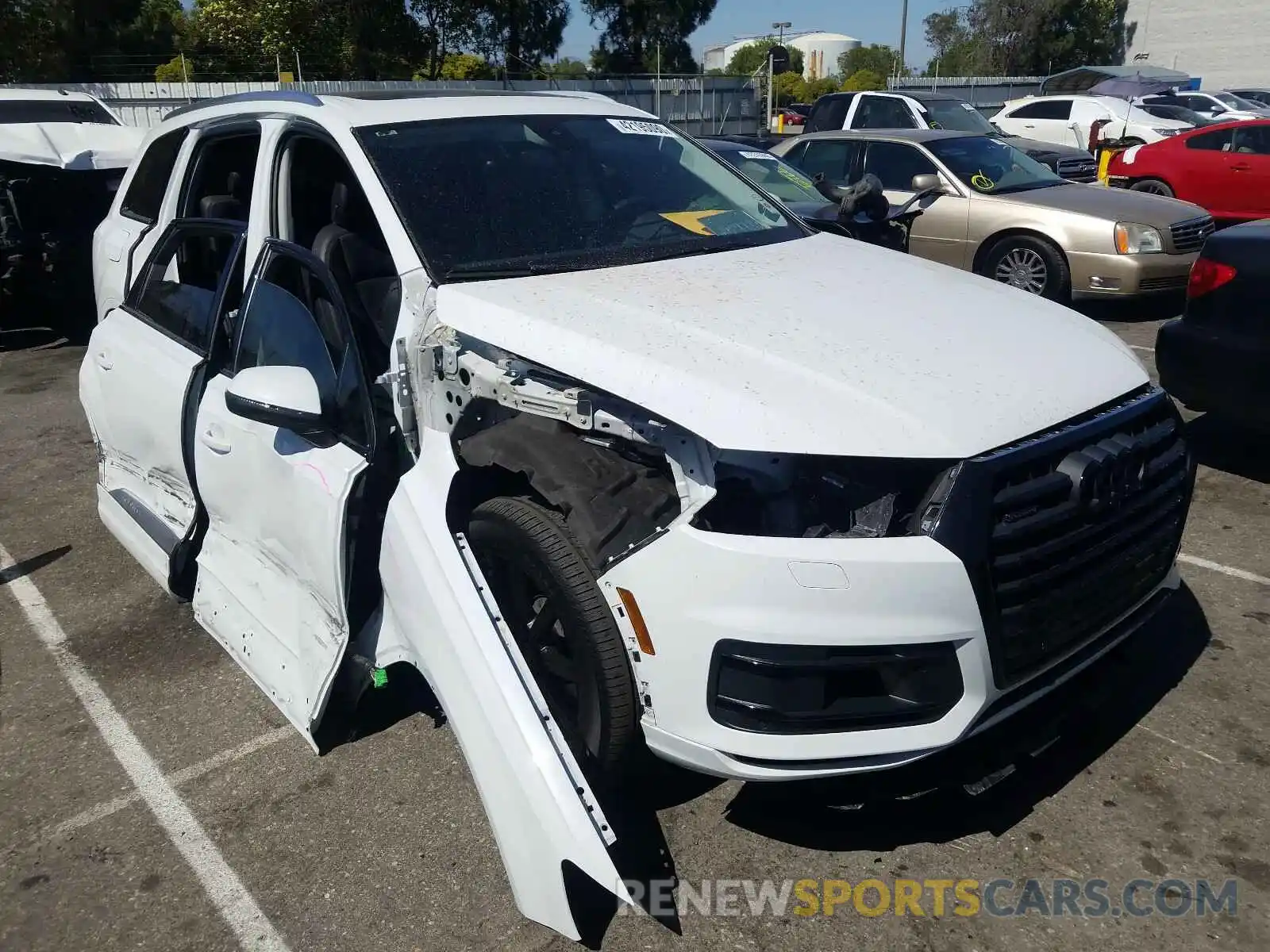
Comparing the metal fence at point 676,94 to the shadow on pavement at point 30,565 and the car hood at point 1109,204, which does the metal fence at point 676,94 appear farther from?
the shadow on pavement at point 30,565

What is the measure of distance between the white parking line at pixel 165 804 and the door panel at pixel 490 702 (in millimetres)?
672

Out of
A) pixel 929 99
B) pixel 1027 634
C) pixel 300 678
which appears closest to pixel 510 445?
pixel 300 678

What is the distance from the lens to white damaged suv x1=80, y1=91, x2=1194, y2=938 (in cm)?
227

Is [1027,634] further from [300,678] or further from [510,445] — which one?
[300,678]

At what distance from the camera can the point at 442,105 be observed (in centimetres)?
369

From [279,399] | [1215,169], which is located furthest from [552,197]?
[1215,169]

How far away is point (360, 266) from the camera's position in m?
3.35

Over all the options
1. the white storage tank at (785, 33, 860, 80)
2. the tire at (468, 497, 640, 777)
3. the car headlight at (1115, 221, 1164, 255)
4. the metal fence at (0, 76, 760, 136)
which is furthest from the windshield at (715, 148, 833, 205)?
the white storage tank at (785, 33, 860, 80)

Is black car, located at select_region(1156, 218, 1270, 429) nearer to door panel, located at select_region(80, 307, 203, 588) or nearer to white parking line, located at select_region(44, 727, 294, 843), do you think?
white parking line, located at select_region(44, 727, 294, 843)

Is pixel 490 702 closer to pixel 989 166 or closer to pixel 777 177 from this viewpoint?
pixel 777 177

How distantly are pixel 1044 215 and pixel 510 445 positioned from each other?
7.48 metres

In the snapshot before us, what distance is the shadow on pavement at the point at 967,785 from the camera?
100 inches

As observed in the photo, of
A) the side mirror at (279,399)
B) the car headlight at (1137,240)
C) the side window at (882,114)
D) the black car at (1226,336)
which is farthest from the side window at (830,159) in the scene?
the side mirror at (279,399)

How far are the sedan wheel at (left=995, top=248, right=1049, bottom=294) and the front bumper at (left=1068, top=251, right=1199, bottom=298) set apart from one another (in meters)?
0.28
